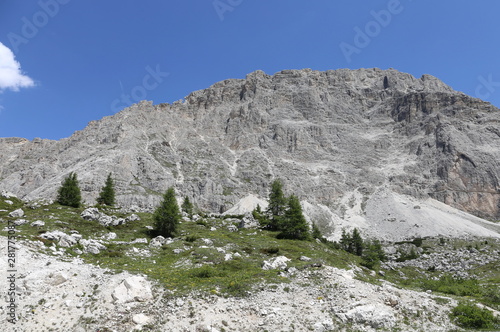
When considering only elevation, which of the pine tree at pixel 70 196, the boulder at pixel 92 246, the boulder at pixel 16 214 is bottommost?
the boulder at pixel 92 246

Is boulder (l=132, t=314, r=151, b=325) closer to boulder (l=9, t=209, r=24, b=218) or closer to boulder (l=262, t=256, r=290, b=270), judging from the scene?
boulder (l=262, t=256, r=290, b=270)

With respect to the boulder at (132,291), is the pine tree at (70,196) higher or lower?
higher

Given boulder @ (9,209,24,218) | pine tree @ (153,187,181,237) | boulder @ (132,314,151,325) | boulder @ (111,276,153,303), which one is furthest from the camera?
pine tree @ (153,187,181,237)

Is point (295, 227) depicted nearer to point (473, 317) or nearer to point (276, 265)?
point (276, 265)

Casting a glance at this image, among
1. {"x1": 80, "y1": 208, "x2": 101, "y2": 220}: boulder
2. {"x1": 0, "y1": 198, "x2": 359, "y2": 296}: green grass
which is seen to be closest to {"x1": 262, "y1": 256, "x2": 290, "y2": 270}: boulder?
{"x1": 0, "y1": 198, "x2": 359, "y2": 296}: green grass

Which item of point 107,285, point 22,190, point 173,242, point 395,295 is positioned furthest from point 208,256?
point 22,190

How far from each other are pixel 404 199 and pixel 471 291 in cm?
16693

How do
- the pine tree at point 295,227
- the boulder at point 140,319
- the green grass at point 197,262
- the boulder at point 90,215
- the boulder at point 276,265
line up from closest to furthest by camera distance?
the boulder at point 140,319 → the green grass at point 197,262 → the boulder at point 276,265 → the boulder at point 90,215 → the pine tree at point 295,227

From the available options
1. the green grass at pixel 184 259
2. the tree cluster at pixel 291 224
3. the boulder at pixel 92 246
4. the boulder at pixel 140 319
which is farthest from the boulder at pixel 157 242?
the tree cluster at pixel 291 224

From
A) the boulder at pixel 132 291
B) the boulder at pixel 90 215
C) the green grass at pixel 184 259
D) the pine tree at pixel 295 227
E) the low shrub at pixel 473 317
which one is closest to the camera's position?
the low shrub at pixel 473 317

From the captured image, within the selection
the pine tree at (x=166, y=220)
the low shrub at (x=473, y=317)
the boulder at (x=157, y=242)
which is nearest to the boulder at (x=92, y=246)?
the boulder at (x=157, y=242)

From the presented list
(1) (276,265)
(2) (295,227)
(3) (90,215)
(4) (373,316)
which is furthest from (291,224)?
(4) (373,316)

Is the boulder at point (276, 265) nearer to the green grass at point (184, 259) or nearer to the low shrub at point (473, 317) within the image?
the green grass at point (184, 259)

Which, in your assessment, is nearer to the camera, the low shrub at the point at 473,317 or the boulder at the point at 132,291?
the low shrub at the point at 473,317
